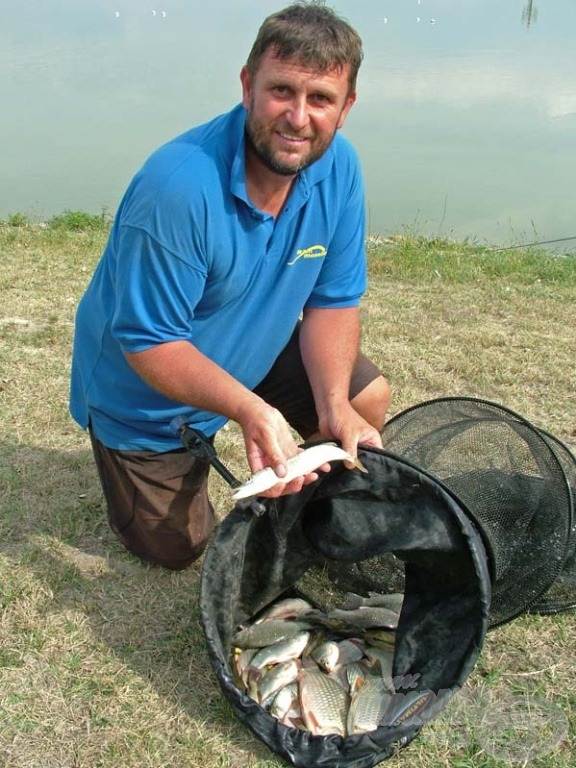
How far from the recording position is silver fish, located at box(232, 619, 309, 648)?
2.83m

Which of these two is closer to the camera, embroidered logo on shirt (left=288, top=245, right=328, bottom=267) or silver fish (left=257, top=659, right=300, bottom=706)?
silver fish (left=257, top=659, right=300, bottom=706)

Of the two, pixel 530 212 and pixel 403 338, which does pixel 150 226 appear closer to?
pixel 403 338

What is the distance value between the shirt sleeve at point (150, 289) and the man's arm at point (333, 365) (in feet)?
2.04

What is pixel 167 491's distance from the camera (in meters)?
3.22

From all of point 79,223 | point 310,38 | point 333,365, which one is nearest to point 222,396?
point 333,365

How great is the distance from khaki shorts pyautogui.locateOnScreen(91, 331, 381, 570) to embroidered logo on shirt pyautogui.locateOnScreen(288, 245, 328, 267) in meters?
0.48

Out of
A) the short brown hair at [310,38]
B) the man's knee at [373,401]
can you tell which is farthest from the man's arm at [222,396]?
the short brown hair at [310,38]

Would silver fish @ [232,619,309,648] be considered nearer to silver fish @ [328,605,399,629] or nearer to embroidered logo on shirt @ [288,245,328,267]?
silver fish @ [328,605,399,629]

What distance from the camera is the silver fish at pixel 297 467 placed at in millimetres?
2396

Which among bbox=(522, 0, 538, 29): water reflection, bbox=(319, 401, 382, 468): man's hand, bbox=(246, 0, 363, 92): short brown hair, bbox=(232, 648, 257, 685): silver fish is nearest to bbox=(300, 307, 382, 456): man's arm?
bbox=(319, 401, 382, 468): man's hand

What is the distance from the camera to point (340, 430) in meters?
2.87

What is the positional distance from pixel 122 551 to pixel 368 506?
3.64 ft

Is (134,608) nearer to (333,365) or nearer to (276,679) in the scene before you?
(276,679)

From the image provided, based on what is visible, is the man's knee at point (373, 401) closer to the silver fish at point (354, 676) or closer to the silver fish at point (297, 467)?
the silver fish at point (297, 467)
